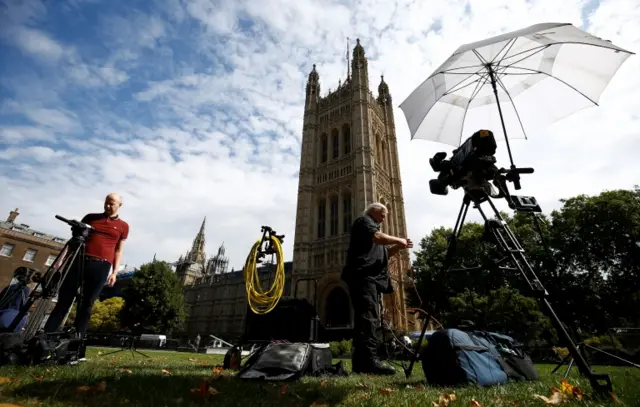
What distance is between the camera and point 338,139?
40.1 meters

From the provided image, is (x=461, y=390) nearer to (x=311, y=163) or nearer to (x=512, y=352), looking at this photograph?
(x=512, y=352)

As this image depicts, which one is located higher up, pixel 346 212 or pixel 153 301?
pixel 346 212

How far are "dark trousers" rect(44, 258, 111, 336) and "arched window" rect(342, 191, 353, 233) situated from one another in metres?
29.1

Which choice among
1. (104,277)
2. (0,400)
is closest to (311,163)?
(104,277)

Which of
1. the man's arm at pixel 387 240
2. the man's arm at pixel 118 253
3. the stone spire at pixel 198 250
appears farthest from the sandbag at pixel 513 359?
the stone spire at pixel 198 250

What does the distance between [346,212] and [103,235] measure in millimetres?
30625

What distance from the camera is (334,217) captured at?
3509 centimetres

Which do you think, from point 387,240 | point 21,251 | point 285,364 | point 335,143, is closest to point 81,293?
point 285,364

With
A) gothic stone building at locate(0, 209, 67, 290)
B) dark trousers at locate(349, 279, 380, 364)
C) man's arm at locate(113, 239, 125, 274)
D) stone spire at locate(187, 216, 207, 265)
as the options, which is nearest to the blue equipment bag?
dark trousers at locate(349, 279, 380, 364)

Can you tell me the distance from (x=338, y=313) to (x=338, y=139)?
2185 cm

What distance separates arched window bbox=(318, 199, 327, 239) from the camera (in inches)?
1376

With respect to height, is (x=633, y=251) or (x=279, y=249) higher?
(x=633, y=251)

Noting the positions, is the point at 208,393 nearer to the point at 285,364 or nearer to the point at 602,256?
the point at 285,364

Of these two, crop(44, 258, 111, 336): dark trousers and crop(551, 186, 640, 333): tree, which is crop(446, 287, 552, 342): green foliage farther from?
crop(44, 258, 111, 336): dark trousers
